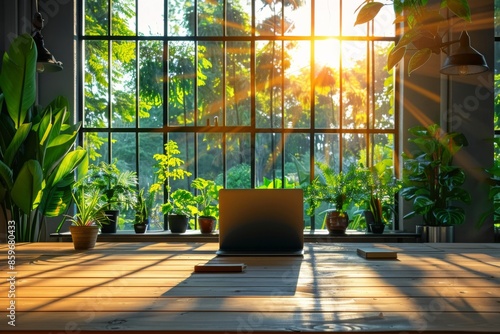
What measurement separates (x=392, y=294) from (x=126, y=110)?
5.20 m

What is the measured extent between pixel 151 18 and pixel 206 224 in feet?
7.93

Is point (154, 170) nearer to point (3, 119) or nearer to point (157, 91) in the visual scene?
point (157, 91)

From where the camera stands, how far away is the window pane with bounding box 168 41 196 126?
253 inches

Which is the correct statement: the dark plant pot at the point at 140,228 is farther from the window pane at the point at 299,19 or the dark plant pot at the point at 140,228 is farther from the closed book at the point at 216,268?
the closed book at the point at 216,268

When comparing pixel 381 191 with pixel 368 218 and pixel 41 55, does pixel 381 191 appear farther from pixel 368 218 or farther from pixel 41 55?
pixel 41 55

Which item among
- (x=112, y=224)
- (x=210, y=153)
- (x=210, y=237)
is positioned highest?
(x=210, y=153)

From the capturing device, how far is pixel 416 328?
1290 millimetres

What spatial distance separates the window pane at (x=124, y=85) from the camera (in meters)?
6.42

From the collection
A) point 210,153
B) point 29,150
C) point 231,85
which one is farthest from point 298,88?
point 29,150

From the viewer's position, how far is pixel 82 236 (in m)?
2.95

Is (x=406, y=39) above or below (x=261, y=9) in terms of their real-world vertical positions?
below

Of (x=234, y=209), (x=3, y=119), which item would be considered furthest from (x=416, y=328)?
(x=3, y=119)

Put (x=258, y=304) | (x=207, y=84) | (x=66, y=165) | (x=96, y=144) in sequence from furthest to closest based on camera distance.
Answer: (x=207, y=84), (x=96, y=144), (x=66, y=165), (x=258, y=304)

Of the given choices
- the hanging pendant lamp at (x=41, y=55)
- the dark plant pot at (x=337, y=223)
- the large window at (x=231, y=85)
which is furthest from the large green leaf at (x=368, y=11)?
the large window at (x=231, y=85)
